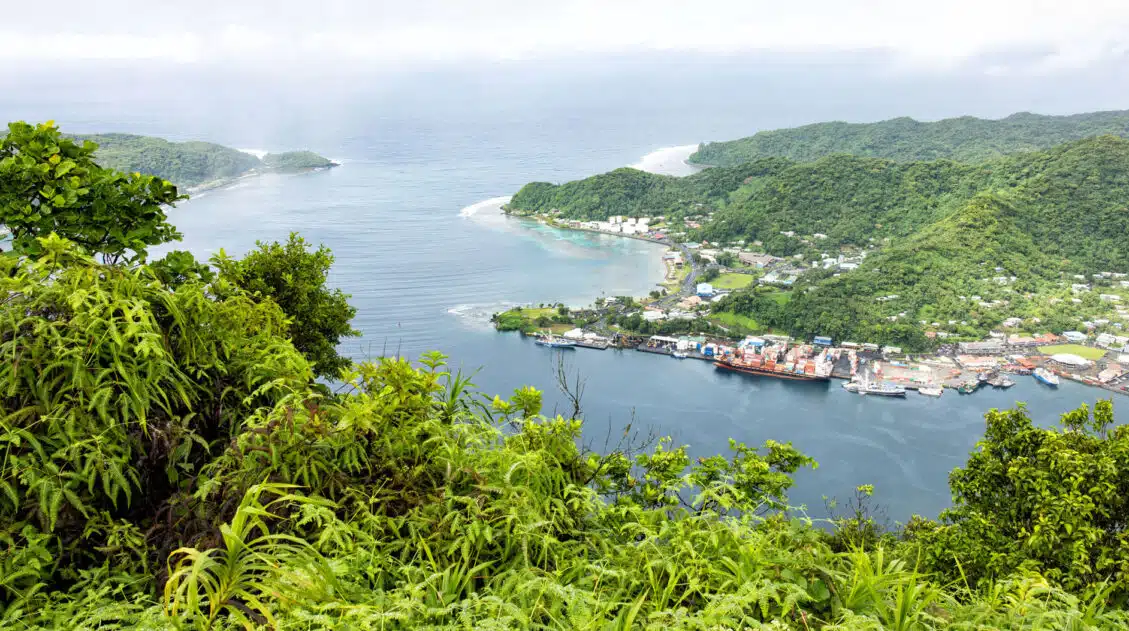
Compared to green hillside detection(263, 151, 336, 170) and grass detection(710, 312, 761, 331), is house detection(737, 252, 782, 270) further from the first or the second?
green hillside detection(263, 151, 336, 170)

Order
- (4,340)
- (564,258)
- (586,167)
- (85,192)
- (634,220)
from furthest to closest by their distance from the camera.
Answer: (586,167) → (634,220) → (564,258) → (85,192) → (4,340)

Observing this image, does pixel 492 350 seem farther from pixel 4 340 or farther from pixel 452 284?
pixel 4 340

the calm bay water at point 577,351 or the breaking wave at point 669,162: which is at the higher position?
the breaking wave at point 669,162

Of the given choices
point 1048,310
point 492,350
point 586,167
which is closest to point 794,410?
point 492,350

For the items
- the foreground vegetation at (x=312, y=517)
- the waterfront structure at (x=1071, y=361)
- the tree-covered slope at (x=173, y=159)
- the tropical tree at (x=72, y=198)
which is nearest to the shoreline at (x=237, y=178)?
the tree-covered slope at (x=173, y=159)

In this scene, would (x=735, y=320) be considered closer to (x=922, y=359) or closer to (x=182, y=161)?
(x=922, y=359)

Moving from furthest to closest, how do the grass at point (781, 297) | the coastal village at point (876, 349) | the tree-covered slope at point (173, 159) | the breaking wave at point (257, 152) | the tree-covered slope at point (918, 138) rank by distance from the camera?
the tree-covered slope at point (918, 138) → the breaking wave at point (257, 152) → the tree-covered slope at point (173, 159) → the grass at point (781, 297) → the coastal village at point (876, 349)

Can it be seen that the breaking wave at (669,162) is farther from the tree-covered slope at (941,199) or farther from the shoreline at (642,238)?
the shoreline at (642,238)
